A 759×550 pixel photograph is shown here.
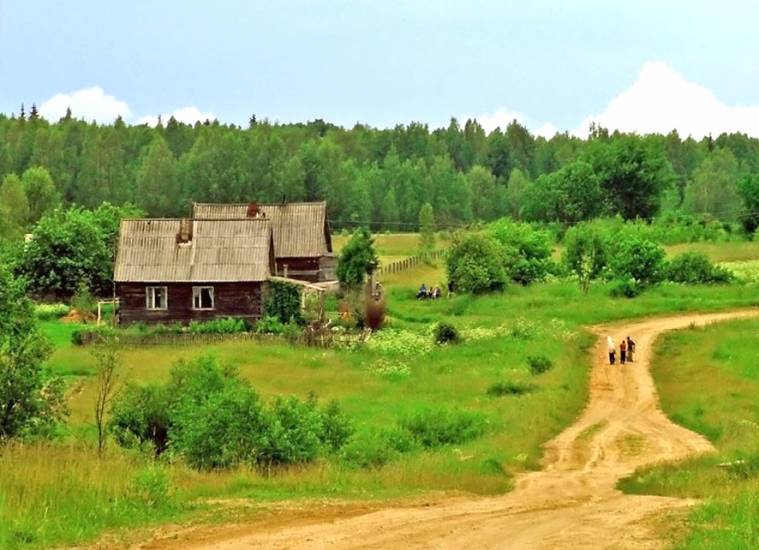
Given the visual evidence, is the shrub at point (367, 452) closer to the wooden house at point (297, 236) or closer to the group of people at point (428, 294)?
the group of people at point (428, 294)

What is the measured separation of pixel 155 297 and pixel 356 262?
12.2 metres

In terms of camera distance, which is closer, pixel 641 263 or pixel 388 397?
pixel 388 397

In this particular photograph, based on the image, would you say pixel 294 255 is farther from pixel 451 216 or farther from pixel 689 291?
pixel 451 216

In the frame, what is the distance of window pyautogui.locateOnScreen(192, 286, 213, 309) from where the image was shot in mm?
50906

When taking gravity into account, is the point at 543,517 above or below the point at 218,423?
below

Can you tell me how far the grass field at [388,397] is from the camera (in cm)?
1389

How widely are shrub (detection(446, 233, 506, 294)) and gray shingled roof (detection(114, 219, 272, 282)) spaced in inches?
515

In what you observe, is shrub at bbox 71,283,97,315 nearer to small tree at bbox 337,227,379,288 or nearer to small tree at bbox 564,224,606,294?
small tree at bbox 337,227,379,288

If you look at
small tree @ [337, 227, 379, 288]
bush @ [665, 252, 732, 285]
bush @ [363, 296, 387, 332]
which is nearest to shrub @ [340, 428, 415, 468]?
bush @ [363, 296, 387, 332]

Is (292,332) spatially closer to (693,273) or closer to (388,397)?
(388,397)

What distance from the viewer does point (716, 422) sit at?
29.4 meters

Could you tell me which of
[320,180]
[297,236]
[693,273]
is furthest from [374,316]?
[320,180]

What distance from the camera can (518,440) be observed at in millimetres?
25844

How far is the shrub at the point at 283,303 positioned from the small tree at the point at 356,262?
8.62 metres
